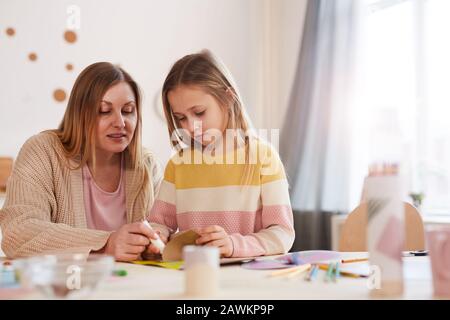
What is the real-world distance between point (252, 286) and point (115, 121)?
89 centimetres

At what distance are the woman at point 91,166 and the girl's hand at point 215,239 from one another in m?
0.35

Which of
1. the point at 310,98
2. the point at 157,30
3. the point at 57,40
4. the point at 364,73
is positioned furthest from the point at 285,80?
the point at 57,40

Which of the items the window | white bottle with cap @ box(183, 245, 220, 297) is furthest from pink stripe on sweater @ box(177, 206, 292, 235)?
the window

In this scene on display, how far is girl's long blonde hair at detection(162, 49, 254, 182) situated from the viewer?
1437 mm

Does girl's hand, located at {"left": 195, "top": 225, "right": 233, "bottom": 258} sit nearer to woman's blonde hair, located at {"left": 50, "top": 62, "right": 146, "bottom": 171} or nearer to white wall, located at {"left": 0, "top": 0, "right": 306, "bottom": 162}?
woman's blonde hair, located at {"left": 50, "top": 62, "right": 146, "bottom": 171}

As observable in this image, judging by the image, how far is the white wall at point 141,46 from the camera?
10.1ft

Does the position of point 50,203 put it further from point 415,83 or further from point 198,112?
Answer: point 415,83

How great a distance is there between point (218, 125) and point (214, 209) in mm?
224

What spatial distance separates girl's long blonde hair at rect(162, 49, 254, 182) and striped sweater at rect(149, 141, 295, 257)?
0.04 metres

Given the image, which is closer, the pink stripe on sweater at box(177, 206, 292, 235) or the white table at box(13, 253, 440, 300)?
the white table at box(13, 253, 440, 300)

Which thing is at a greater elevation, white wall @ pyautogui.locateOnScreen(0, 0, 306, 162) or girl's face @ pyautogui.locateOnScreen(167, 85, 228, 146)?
white wall @ pyautogui.locateOnScreen(0, 0, 306, 162)

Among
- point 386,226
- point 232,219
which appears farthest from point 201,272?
point 232,219

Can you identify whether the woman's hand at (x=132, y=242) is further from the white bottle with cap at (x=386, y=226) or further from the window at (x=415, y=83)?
the window at (x=415, y=83)
